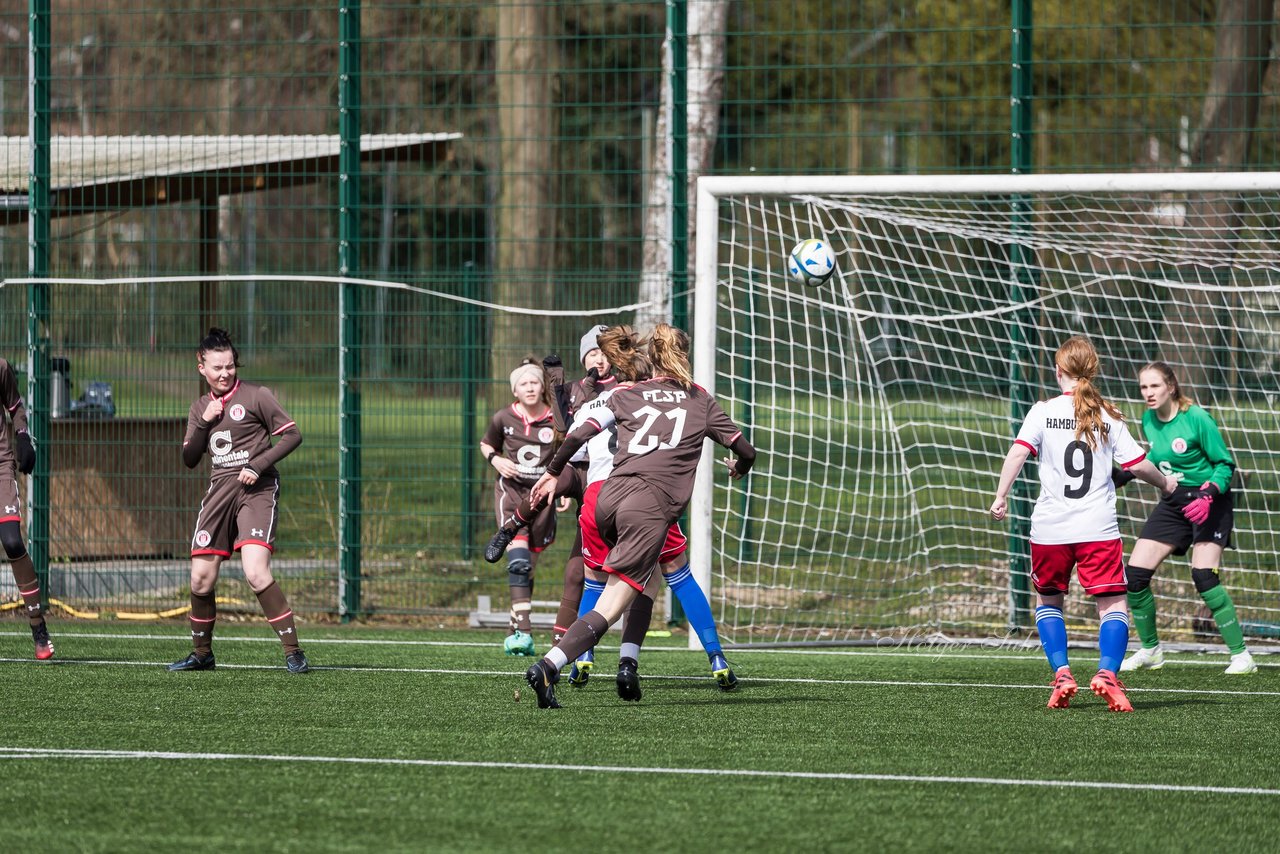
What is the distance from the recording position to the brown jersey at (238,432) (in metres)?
8.73

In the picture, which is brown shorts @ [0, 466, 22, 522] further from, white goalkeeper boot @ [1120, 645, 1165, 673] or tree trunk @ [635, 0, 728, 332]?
white goalkeeper boot @ [1120, 645, 1165, 673]

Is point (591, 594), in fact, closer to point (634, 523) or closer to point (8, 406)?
point (634, 523)

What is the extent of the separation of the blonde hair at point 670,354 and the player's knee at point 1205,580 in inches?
135

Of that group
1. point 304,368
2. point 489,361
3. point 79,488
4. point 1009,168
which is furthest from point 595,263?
point 79,488

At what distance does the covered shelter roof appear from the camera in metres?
12.4

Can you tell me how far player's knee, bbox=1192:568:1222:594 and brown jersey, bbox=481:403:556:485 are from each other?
12.7 ft

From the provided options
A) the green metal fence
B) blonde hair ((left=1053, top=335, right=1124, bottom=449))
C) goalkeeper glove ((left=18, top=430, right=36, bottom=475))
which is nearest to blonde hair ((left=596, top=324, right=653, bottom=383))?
blonde hair ((left=1053, top=335, right=1124, bottom=449))

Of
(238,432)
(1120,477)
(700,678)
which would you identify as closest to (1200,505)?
(1120,477)

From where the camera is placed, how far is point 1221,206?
1158cm

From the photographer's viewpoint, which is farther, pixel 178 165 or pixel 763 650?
pixel 178 165

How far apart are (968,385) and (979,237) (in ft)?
3.45

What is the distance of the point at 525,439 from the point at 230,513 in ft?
6.48

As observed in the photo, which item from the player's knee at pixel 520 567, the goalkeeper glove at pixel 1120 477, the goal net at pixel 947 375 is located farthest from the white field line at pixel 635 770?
the goal net at pixel 947 375

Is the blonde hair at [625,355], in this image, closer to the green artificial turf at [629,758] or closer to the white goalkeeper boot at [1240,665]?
the green artificial turf at [629,758]
